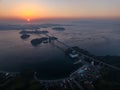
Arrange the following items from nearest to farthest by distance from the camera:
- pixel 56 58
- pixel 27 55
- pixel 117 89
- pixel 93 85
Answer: pixel 117 89 → pixel 93 85 → pixel 56 58 → pixel 27 55

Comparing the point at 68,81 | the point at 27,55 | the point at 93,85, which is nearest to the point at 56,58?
the point at 27,55

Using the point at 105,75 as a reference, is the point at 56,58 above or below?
below

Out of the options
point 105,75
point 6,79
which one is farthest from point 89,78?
point 6,79

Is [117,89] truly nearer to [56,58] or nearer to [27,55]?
[56,58]

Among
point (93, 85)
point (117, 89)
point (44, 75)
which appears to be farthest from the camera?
point (44, 75)

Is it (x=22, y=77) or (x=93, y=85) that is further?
(x=22, y=77)

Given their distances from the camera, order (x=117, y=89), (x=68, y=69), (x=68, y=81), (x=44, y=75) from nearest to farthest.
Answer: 1. (x=117, y=89)
2. (x=68, y=81)
3. (x=44, y=75)
4. (x=68, y=69)

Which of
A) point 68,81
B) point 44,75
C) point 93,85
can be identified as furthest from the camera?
point 44,75

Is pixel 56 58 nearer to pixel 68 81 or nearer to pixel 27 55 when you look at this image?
pixel 27 55
